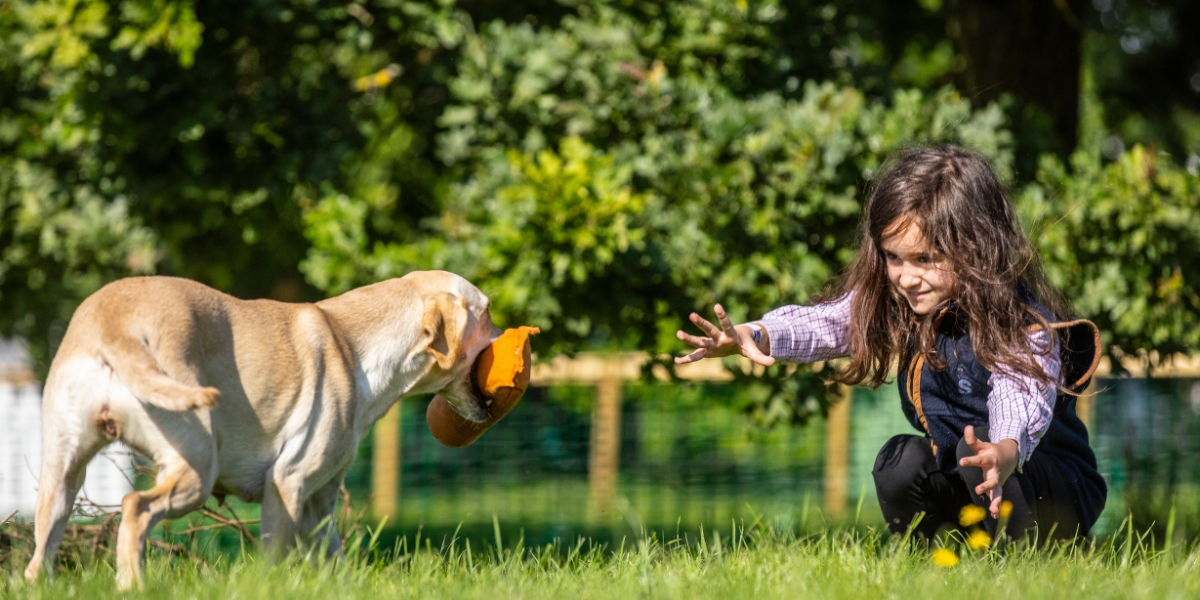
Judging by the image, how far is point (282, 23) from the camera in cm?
652

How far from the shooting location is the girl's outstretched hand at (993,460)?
9.52 ft

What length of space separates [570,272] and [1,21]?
3.67 m

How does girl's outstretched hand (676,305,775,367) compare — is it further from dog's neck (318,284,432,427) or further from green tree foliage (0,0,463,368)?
green tree foliage (0,0,463,368)

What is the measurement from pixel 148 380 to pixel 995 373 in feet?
8.11

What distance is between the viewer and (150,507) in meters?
2.79

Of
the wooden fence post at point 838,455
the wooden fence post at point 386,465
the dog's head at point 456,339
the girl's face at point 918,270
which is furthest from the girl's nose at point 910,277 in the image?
the wooden fence post at point 838,455

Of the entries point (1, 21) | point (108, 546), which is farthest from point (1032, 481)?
point (1, 21)

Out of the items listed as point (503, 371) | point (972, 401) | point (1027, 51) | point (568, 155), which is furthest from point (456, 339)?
point (1027, 51)

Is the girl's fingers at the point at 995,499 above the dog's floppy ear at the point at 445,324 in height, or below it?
below

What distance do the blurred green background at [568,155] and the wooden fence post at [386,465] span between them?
6.31 feet

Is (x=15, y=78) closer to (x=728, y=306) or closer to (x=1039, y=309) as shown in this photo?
(x=728, y=306)

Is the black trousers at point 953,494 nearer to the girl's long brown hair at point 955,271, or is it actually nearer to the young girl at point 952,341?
the young girl at point 952,341

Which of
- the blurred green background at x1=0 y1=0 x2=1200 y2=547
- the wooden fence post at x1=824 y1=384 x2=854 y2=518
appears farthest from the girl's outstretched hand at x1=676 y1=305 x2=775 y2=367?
the wooden fence post at x1=824 y1=384 x2=854 y2=518

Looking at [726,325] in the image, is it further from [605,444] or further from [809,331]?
[605,444]
